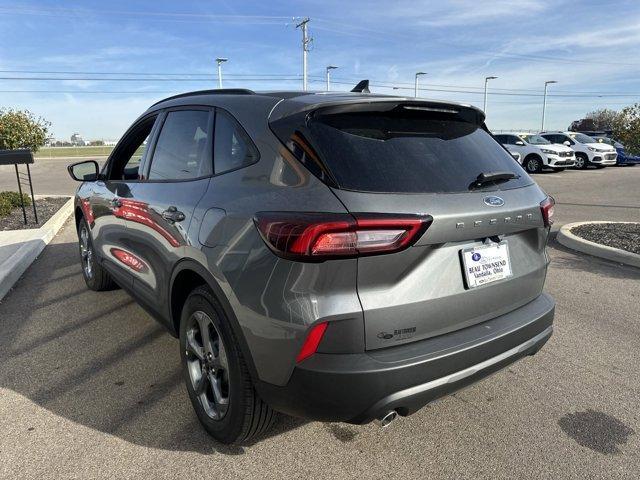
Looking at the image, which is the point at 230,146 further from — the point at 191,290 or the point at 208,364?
the point at 208,364

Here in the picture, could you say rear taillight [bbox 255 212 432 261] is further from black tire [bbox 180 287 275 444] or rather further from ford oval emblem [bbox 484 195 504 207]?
black tire [bbox 180 287 275 444]

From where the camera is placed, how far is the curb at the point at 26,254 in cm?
527

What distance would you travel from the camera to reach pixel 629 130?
828 centimetres

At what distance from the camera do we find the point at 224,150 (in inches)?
103

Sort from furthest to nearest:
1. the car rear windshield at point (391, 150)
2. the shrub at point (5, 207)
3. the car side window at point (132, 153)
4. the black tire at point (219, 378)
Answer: the shrub at point (5, 207)
the car side window at point (132, 153)
the black tire at point (219, 378)
the car rear windshield at point (391, 150)

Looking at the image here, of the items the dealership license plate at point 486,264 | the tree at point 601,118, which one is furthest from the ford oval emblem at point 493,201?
the tree at point 601,118

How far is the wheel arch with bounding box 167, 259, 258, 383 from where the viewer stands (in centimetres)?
222

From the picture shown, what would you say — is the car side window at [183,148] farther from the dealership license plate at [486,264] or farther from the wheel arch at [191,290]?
the dealership license plate at [486,264]

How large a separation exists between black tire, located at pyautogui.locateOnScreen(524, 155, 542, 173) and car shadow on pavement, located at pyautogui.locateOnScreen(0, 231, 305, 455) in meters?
20.6

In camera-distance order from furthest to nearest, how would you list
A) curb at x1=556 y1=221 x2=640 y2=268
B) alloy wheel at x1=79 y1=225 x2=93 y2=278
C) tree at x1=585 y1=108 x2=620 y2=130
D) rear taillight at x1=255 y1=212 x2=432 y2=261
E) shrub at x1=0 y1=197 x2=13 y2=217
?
tree at x1=585 y1=108 x2=620 y2=130 < shrub at x1=0 y1=197 x2=13 y2=217 < curb at x1=556 y1=221 x2=640 y2=268 < alloy wheel at x1=79 y1=225 x2=93 y2=278 < rear taillight at x1=255 y1=212 x2=432 y2=261

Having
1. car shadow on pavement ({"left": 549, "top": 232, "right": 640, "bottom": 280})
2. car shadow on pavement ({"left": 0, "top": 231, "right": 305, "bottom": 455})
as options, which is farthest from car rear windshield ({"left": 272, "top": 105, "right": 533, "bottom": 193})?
Answer: car shadow on pavement ({"left": 549, "top": 232, "right": 640, "bottom": 280})

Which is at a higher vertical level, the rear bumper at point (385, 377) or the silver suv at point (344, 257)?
the silver suv at point (344, 257)

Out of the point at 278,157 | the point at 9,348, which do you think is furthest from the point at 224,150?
the point at 9,348

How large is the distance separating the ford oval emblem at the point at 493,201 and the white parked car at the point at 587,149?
23.8m
